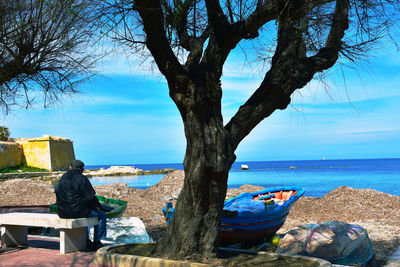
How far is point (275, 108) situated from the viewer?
556 cm

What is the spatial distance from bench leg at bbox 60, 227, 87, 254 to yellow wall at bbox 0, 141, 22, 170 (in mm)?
34522

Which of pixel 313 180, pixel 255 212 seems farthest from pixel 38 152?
pixel 255 212

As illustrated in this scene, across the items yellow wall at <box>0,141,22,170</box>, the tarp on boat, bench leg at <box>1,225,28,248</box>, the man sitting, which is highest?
yellow wall at <box>0,141,22,170</box>

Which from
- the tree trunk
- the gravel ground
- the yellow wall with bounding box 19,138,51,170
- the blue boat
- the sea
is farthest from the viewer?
the yellow wall with bounding box 19,138,51,170

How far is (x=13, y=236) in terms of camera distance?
699 centimetres

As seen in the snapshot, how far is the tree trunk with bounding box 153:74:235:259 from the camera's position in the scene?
517 centimetres

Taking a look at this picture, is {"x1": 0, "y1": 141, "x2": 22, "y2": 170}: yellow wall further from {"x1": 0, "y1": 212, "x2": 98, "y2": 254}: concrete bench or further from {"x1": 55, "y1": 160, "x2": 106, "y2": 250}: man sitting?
{"x1": 55, "y1": 160, "x2": 106, "y2": 250}: man sitting

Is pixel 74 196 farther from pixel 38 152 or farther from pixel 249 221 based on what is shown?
pixel 38 152

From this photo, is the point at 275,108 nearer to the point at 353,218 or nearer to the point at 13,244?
the point at 13,244

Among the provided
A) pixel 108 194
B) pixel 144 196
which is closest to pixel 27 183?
pixel 108 194

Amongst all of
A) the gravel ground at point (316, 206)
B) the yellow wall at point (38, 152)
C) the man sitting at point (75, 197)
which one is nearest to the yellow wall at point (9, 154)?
the yellow wall at point (38, 152)

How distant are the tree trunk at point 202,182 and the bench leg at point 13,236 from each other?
3.20 metres

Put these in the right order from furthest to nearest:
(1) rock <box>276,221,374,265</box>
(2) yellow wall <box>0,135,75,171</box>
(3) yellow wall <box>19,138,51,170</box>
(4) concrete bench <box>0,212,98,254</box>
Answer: (3) yellow wall <box>19,138,51,170</box>, (2) yellow wall <box>0,135,75,171</box>, (1) rock <box>276,221,374,265</box>, (4) concrete bench <box>0,212,98,254</box>

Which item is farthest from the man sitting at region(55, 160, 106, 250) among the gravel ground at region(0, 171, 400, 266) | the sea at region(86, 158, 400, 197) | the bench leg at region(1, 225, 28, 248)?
the sea at region(86, 158, 400, 197)
